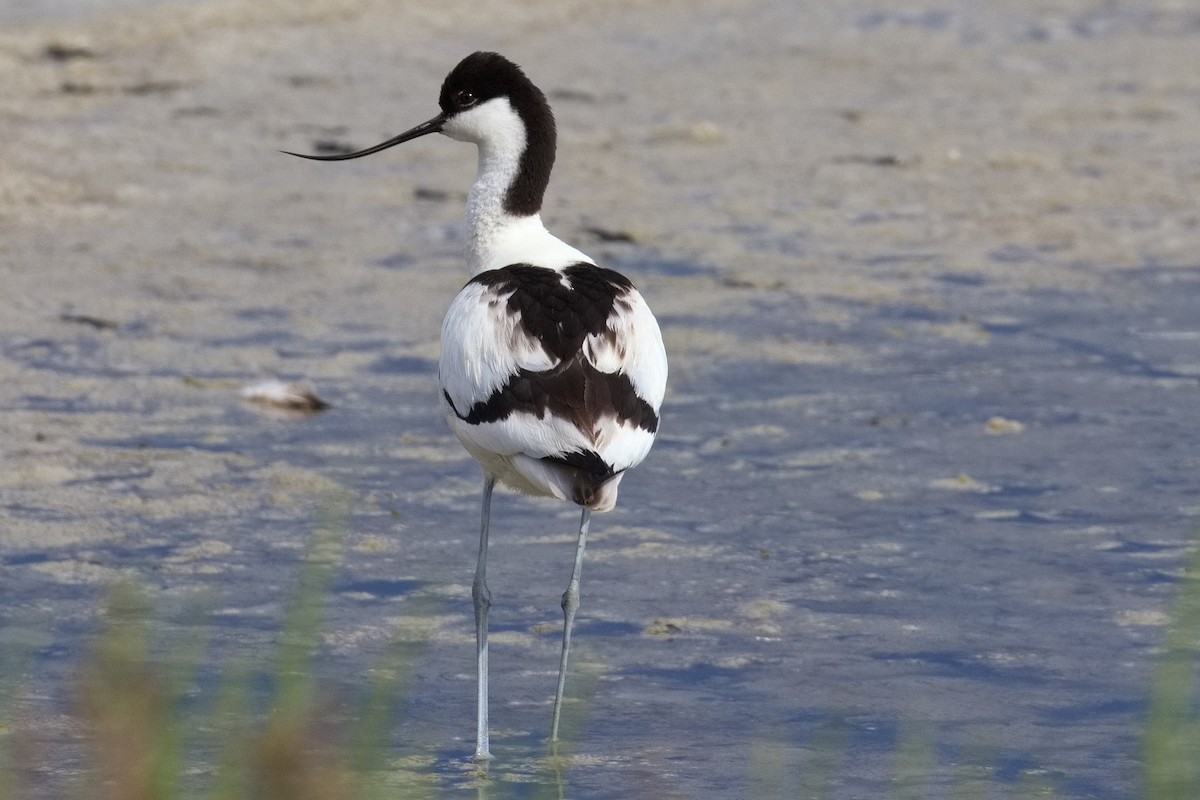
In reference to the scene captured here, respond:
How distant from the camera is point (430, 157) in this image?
1052 centimetres

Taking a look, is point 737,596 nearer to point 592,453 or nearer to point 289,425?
point 592,453

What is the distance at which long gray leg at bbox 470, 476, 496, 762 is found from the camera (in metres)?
4.37

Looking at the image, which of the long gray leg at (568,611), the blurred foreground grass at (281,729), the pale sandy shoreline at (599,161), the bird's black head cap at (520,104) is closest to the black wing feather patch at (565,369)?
the long gray leg at (568,611)

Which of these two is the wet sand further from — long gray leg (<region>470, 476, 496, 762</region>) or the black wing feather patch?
the black wing feather patch

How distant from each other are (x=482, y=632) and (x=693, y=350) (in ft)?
10.2

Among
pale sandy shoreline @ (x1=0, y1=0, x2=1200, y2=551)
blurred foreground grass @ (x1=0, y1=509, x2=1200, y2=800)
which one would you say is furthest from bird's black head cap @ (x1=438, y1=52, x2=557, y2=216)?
blurred foreground grass @ (x1=0, y1=509, x2=1200, y2=800)

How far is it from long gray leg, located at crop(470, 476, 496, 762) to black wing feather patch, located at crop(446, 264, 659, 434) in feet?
1.12

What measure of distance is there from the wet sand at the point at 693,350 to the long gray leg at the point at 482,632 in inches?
4.1

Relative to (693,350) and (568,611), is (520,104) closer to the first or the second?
(568,611)

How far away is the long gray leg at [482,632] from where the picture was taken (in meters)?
4.37

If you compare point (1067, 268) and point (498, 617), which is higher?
point (1067, 268)

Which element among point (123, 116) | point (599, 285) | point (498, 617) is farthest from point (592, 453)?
point (123, 116)

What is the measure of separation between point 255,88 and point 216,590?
6.73 meters

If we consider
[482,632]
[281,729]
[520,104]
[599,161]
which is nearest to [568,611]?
[482,632]
